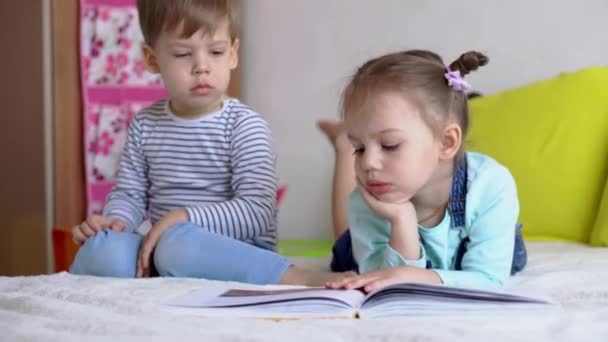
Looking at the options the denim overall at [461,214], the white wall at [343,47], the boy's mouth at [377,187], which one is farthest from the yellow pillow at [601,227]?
the boy's mouth at [377,187]

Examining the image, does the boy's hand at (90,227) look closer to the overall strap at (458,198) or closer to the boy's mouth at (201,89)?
the boy's mouth at (201,89)

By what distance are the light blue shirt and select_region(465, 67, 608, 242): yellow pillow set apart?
22.7 inches

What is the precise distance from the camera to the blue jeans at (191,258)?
4.59 ft

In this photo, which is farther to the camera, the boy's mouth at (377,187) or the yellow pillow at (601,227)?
the yellow pillow at (601,227)

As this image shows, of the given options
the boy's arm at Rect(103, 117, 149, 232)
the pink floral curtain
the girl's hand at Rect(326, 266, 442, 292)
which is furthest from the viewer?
the pink floral curtain

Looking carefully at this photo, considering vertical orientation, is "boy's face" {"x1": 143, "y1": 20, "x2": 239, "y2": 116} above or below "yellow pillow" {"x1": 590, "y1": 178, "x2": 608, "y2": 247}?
above

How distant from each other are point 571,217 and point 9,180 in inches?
70.4

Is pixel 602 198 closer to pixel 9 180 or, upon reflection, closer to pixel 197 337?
pixel 197 337

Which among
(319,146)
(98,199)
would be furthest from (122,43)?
(319,146)

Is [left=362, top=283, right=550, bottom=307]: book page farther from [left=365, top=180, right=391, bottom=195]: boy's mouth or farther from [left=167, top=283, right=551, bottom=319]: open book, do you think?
[left=365, top=180, right=391, bottom=195]: boy's mouth

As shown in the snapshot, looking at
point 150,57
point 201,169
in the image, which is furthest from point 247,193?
point 150,57

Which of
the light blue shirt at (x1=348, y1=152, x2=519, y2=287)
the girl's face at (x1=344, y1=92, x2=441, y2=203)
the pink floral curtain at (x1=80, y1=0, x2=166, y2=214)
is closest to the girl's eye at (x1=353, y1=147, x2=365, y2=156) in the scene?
the girl's face at (x1=344, y1=92, x2=441, y2=203)

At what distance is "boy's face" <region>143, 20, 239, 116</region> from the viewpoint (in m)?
1.67

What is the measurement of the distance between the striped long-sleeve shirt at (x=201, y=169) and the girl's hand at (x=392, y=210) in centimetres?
44
